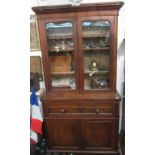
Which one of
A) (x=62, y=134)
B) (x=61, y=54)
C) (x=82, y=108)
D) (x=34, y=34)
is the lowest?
(x=62, y=134)

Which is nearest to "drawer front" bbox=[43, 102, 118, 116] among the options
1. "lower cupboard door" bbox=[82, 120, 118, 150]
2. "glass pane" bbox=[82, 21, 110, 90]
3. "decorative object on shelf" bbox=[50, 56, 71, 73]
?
"lower cupboard door" bbox=[82, 120, 118, 150]

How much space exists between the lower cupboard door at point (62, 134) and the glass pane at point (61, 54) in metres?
0.43

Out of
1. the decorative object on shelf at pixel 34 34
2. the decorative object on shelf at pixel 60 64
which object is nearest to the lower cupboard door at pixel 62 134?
the decorative object on shelf at pixel 60 64

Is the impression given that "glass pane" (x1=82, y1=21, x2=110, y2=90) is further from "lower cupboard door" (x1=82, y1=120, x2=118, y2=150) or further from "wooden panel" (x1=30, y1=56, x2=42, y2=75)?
"wooden panel" (x1=30, y1=56, x2=42, y2=75)

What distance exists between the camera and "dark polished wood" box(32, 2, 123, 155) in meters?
1.63

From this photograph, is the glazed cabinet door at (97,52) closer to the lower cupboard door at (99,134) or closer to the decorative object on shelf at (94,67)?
the decorative object on shelf at (94,67)

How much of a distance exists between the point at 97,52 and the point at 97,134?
0.98m

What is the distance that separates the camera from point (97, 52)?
6.11 feet

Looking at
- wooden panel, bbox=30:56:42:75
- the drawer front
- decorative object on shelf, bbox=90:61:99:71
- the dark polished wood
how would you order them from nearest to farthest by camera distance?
the dark polished wood < the drawer front < decorative object on shelf, bbox=90:61:99:71 < wooden panel, bbox=30:56:42:75

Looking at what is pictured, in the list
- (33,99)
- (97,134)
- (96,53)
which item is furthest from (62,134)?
(96,53)

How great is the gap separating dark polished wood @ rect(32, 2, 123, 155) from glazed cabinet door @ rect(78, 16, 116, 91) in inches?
0.4

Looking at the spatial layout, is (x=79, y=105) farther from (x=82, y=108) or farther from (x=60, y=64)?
(x=60, y=64)
